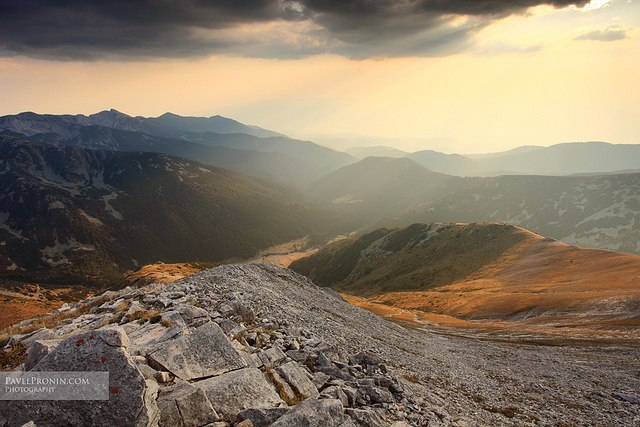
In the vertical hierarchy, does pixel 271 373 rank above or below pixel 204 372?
below

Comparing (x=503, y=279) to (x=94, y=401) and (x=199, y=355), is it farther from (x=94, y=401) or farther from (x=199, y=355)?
(x=94, y=401)

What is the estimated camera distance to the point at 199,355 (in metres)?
17.5

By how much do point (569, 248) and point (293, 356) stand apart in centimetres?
13132

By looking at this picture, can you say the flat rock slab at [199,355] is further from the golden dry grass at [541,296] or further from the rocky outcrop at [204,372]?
the golden dry grass at [541,296]

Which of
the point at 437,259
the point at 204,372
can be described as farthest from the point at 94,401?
the point at 437,259

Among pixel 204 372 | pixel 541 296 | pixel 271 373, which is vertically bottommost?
pixel 541 296

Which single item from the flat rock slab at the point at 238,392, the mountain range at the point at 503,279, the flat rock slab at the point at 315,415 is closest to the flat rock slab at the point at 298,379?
the flat rock slab at the point at 238,392

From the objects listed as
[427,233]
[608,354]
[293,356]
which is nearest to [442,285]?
[427,233]

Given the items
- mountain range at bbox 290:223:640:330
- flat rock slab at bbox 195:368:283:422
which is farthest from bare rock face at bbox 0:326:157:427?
mountain range at bbox 290:223:640:330

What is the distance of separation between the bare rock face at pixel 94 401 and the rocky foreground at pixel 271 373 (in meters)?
0.04

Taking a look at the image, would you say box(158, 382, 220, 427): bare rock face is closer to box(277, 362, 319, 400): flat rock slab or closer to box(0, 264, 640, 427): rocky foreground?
box(0, 264, 640, 427): rocky foreground

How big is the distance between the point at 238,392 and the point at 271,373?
2.89 m

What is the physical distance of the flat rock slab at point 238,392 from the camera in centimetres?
1479

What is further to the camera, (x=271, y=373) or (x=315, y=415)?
(x=271, y=373)
